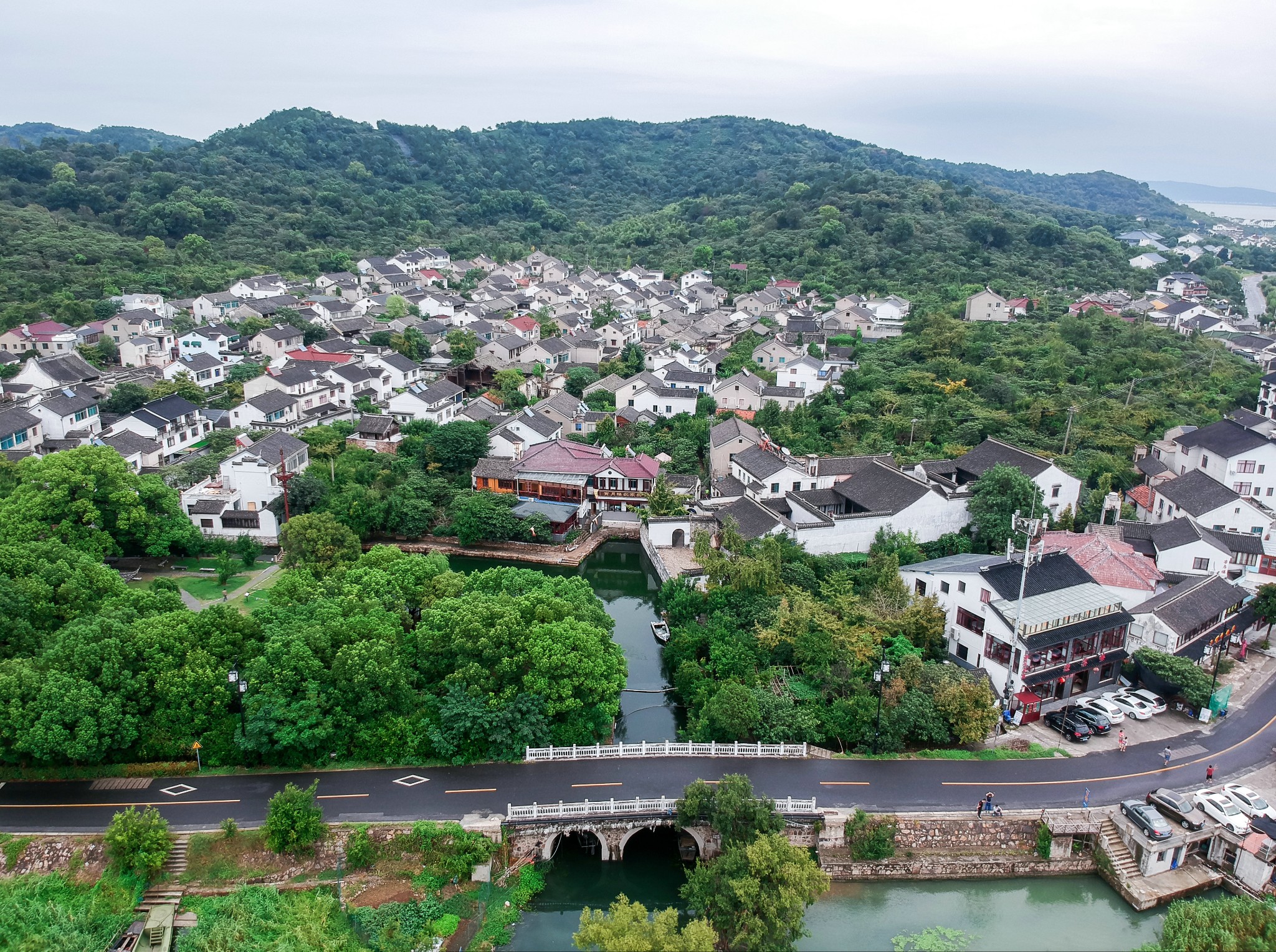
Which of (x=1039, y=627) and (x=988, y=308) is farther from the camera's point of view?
(x=988, y=308)

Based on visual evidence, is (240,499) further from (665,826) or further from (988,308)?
(988,308)

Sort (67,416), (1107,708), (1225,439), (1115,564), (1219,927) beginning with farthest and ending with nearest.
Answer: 1. (67,416)
2. (1225,439)
3. (1115,564)
4. (1107,708)
5. (1219,927)

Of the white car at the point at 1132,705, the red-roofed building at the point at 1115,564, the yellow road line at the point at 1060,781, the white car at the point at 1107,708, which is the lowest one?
the yellow road line at the point at 1060,781

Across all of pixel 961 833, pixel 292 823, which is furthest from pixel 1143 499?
pixel 292 823

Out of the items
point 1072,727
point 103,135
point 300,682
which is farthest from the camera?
point 103,135

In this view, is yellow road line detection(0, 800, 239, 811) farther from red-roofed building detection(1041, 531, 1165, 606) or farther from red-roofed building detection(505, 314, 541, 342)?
red-roofed building detection(505, 314, 541, 342)

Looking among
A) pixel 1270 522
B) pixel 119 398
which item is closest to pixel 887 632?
pixel 1270 522

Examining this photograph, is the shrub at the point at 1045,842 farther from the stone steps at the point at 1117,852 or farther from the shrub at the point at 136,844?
the shrub at the point at 136,844

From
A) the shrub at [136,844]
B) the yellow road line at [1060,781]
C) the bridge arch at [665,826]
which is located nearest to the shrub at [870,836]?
the yellow road line at [1060,781]

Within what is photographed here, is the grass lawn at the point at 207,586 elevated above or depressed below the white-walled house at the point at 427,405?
below
